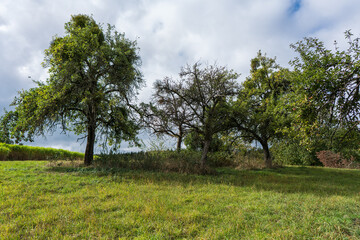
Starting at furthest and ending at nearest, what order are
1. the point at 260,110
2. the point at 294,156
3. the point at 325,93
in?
A: the point at 294,156, the point at 260,110, the point at 325,93

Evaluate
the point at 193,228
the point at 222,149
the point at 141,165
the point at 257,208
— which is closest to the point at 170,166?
the point at 141,165

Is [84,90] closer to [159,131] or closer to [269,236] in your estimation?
[159,131]

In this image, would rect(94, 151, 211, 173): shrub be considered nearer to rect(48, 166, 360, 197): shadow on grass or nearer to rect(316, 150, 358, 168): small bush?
rect(48, 166, 360, 197): shadow on grass

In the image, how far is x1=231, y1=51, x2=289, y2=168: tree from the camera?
16469mm

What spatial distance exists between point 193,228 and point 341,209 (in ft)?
15.5

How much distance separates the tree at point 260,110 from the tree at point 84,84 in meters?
9.01

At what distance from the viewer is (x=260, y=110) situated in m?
A: 20.0

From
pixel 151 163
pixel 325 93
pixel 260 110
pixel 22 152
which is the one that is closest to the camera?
pixel 325 93

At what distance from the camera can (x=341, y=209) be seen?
5.83m

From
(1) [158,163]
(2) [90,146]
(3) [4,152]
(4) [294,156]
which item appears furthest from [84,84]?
(4) [294,156]

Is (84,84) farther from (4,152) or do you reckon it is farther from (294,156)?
(294,156)

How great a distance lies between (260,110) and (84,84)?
16.3 m

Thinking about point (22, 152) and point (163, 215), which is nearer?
point (163, 215)

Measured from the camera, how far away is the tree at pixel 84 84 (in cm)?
1331
